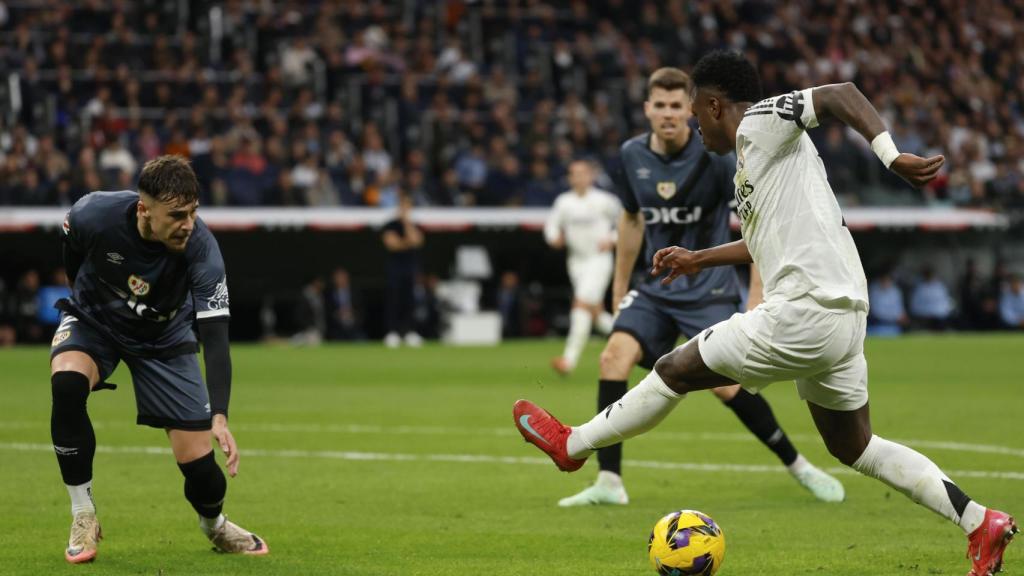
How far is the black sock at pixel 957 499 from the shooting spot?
630 centimetres

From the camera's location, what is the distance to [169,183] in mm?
6789

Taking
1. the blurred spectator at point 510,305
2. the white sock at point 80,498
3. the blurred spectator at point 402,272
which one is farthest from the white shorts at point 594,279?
the white sock at point 80,498

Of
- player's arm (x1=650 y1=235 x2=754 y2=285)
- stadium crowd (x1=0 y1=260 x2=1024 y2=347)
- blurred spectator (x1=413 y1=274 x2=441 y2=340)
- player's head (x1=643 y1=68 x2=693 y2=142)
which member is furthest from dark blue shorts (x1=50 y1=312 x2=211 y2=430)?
blurred spectator (x1=413 y1=274 x2=441 y2=340)

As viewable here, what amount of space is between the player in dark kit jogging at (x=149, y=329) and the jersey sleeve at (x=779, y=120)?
8.44 feet

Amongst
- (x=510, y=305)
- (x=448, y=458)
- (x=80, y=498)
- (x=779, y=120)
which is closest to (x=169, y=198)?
(x=80, y=498)

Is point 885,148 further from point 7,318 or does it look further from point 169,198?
point 7,318

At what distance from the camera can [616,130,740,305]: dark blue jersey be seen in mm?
9430

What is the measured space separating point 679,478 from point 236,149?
1794 cm

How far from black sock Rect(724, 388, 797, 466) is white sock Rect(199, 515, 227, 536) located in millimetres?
3506

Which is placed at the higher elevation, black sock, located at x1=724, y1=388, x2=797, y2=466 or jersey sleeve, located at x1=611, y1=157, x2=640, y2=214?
jersey sleeve, located at x1=611, y1=157, x2=640, y2=214

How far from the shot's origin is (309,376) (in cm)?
1959

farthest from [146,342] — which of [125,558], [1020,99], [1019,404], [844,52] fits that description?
[1020,99]

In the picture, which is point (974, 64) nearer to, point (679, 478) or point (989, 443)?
point (989, 443)

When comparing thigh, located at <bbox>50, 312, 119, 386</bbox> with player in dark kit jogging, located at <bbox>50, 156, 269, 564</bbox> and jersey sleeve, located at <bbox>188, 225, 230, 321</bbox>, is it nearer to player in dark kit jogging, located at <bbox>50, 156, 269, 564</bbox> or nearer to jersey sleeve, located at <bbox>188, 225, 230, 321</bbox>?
player in dark kit jogging, located at <bbox>50, 156, 269, 564</bbox>
